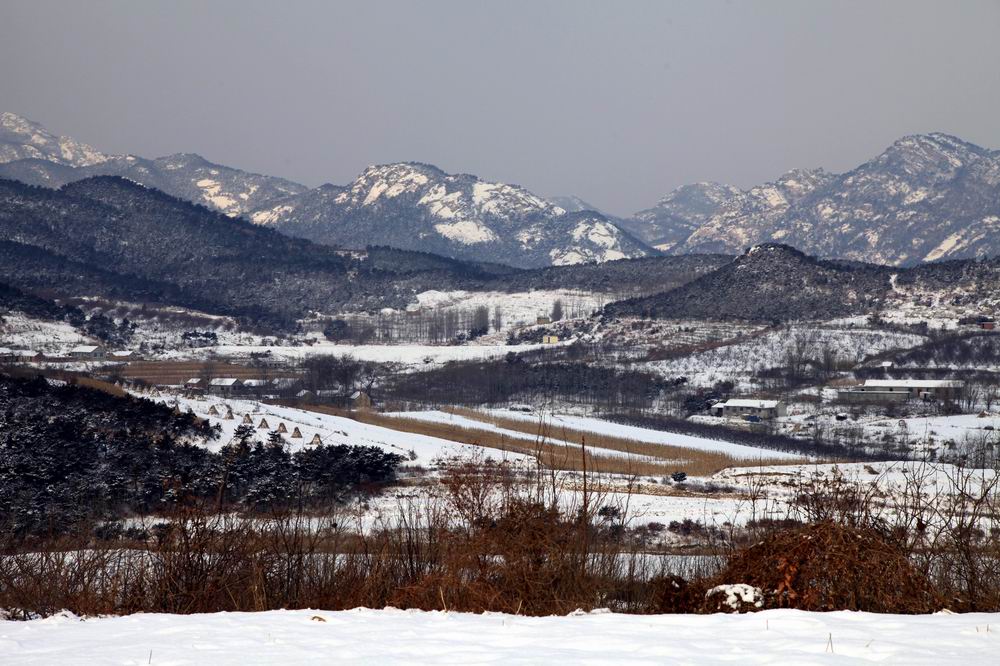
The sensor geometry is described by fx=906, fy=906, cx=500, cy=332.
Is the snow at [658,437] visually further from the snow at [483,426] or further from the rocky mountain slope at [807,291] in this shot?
the rocky mountain slope at [807,291]

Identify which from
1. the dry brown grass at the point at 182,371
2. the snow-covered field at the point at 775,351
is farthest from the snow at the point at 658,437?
the dry brown grass at the point at 182,371

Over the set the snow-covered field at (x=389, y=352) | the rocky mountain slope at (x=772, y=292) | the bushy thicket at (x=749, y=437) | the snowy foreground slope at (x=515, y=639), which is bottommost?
the bushy thicket at (x=749, y=437)

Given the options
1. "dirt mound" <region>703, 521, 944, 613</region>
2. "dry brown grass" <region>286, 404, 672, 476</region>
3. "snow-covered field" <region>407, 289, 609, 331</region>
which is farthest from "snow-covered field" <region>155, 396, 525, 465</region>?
"snow-covered field" <region>407, 289, 609, 331</region>

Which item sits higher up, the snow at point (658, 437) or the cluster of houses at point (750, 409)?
the cluster of houses at point (750, 409)

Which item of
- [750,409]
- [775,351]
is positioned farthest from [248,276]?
[750,409]

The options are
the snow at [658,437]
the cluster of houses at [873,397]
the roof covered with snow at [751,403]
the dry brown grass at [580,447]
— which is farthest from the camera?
the roof covered with snow at [751,403]

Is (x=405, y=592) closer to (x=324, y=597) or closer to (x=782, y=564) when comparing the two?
(x=324, y=597)

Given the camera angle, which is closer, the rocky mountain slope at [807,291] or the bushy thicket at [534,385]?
the bushy thicket at [534,385]

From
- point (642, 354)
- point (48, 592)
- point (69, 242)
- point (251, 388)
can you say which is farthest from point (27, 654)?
point (69, 242)
